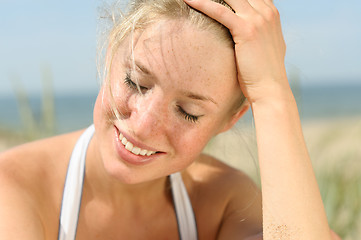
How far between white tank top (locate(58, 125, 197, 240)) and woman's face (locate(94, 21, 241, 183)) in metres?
0.25

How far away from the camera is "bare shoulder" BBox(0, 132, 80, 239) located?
172 cm

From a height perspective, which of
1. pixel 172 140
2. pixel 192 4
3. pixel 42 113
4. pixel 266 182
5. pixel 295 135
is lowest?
pixel 266 182

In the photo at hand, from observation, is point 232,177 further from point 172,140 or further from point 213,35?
point 213,35

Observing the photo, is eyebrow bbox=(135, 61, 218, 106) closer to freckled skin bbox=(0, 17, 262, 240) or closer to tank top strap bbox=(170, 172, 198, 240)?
freckled skin bbox=(0, 17, 262, 240)

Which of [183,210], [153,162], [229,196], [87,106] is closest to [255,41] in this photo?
[153,162]

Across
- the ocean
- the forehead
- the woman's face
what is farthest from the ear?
the ocean

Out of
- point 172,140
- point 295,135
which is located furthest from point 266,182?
point 172,140

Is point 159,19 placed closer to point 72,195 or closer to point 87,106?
point 72,195

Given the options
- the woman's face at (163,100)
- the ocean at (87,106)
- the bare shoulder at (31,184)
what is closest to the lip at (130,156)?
the woman's face at (163,100)

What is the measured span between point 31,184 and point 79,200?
251 mm

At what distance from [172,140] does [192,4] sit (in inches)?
22.5

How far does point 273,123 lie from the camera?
6.01ft

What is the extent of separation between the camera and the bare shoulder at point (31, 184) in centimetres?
172

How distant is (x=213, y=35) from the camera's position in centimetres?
175
